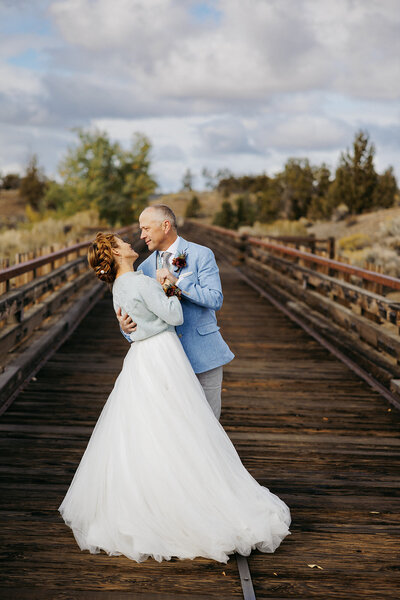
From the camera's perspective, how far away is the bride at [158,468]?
356 cm

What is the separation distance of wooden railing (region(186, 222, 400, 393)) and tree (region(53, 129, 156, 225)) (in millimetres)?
24064

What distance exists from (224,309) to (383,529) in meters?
9.08

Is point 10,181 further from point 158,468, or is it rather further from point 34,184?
point 158,468

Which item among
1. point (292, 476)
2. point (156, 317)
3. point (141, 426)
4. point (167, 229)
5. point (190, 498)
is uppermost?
point (167, 229)

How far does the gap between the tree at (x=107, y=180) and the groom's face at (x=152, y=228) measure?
35.3m

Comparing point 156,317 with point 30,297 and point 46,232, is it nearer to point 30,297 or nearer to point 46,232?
point 30,297

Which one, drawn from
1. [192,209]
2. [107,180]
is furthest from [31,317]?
[192,209]

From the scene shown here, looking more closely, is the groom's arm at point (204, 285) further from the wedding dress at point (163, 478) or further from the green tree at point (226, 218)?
the green tree at point (226, 218)

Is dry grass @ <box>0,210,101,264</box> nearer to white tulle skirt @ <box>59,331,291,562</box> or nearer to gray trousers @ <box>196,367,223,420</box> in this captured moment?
gray trousers @ <box>196,367,223,420</box>

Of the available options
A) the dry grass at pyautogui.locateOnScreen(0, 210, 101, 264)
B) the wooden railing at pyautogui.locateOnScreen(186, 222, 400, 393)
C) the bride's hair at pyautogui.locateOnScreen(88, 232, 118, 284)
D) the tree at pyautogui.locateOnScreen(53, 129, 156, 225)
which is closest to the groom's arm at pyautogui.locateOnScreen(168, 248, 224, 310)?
the bride's hair at pyautogui.locateOnScreen(88, 232, 118, 284)

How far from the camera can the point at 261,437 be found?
5.70 meters

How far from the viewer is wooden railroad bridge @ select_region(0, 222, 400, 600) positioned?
3.40 metres

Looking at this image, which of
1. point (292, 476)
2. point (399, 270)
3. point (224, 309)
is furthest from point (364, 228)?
point (292, 476)

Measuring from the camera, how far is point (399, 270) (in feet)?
46.4
